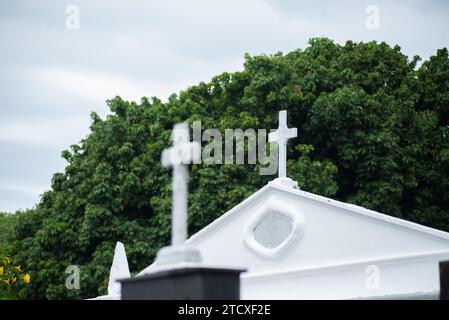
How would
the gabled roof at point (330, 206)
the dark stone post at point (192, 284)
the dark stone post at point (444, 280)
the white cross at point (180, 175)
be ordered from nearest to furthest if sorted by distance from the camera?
the dark stone post at point (192, 284), the white cross at point (180, 175), the dark stone post at point (444, 280), the gabled roof at point (330, 206)

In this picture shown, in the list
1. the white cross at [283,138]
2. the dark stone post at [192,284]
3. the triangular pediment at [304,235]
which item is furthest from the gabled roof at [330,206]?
the dark stone post at [192,284]

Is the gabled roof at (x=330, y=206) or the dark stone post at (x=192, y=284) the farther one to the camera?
the gabled roof at (x=330, y=206)

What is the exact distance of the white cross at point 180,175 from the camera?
21.2 ft

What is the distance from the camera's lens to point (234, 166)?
65.8 feet

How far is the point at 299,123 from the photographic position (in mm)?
22188

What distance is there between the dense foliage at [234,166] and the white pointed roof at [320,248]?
19.2ft

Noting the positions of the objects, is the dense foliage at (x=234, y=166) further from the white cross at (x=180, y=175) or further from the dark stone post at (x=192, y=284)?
the dark stone post at (x=192, y=284)

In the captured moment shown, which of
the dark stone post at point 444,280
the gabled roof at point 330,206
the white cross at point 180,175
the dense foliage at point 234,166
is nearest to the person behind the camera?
the white cross at point 180,175

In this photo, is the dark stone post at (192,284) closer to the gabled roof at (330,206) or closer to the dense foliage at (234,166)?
the gabled roof at (330,206)

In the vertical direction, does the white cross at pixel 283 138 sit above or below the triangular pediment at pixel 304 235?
above

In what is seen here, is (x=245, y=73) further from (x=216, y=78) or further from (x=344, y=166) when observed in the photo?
(x=344, y=166)

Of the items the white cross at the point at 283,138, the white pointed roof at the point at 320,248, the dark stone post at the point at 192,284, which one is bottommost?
the dark stone post at the point at 192,284

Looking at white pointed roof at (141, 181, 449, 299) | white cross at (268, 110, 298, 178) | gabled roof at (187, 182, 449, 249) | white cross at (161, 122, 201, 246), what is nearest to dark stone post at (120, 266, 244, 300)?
white cross at (161, 122, 201, 246)

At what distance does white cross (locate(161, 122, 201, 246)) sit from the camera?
6.46 meters
